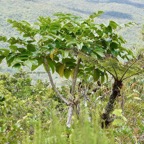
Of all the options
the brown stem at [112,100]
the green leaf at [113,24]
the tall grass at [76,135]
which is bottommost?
the brown stem at [112,100]

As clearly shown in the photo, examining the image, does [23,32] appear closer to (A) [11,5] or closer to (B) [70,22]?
(B) [70,22]

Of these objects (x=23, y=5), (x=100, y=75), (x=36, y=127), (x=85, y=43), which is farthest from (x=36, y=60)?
(x=23, y=5)

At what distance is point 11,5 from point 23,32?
314 ft

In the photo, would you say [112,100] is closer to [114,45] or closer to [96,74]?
[96,74]

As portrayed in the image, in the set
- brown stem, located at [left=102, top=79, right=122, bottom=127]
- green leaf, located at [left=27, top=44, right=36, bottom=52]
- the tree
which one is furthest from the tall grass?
brown stem, located at [left=102, top=79, right=122, bottom=127]

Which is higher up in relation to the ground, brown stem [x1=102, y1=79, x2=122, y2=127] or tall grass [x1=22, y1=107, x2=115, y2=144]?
tall grass [x1=22, y1=107, x2=115, y2=144]

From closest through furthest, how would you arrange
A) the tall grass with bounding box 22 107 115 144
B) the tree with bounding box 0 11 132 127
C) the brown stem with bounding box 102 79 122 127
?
the tall grass with bounding box 22 107 115 144 → the tree with bounding box 0 11 132 127 → the brown stem with bounding box 102 79 122 127

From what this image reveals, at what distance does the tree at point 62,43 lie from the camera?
7.40 ft

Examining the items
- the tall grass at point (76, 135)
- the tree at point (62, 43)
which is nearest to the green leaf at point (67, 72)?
the tree at point (62, 43)

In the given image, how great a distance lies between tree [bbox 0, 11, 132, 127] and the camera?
226 centimetres

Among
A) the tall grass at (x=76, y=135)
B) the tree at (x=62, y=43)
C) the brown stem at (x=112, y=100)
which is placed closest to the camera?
the tall grass at (x=76, y=135)

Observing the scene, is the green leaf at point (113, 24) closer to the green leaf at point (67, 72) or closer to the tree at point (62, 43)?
the tree at point (62, 43)

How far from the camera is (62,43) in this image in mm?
2285

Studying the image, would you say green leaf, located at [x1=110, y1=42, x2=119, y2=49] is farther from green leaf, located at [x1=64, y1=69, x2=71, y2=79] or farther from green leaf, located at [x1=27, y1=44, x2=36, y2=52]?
green leaf, located at [x1=27, y1=44, x2=36, y2=52]
